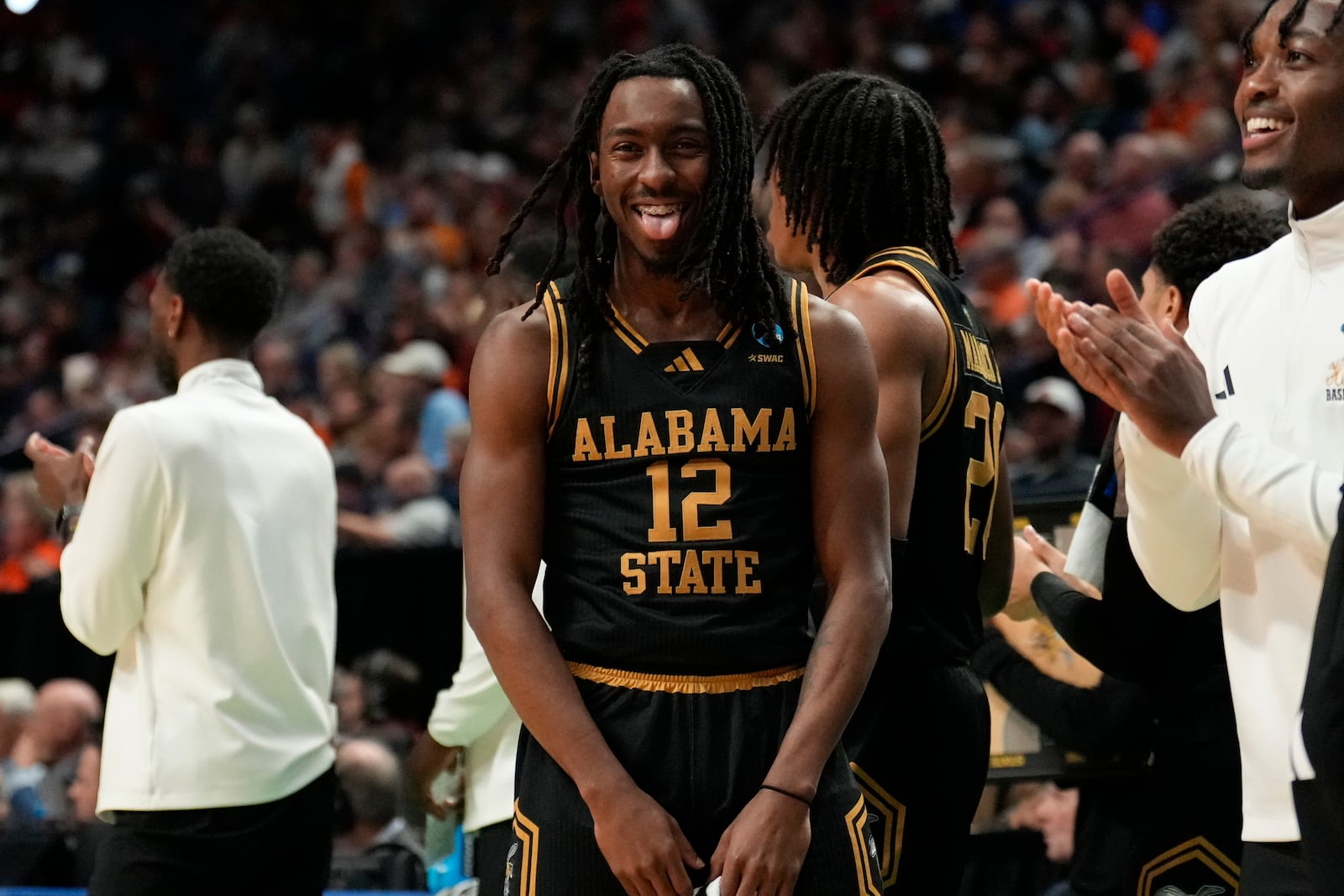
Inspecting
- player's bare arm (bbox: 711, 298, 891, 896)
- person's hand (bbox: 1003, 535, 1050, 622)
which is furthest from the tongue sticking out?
person's hand (bbox: 1003, 535, 1050, 622)

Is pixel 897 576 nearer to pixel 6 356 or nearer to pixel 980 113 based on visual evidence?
pixel 980 113

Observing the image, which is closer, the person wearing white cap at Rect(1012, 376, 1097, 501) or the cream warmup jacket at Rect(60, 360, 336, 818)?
the cream warmup jacket at Rect(60, 360, 336, 818)

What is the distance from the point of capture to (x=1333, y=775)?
2.12m

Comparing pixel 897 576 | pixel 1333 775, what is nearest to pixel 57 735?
Answer: pixel 897 576

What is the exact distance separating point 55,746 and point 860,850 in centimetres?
498

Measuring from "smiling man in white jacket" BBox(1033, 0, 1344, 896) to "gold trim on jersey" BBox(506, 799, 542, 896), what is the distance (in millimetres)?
1044

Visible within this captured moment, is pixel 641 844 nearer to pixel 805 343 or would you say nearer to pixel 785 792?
pixel 785 792

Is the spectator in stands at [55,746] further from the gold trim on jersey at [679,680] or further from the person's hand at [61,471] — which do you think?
the gold trim on jersey at [679,680]

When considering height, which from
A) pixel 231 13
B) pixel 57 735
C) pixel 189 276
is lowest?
pixel 57 735

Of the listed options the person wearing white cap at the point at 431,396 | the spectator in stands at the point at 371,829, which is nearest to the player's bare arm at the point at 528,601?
the spectator in stands at the point at 371,829

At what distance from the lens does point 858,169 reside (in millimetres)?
3488

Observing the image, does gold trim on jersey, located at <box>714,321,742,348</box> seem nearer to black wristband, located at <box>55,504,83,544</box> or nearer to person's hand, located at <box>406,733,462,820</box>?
person's hand, located at <box>406,733,462,820</box>

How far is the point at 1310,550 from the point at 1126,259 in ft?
18.0

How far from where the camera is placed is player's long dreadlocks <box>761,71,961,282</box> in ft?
11.5
